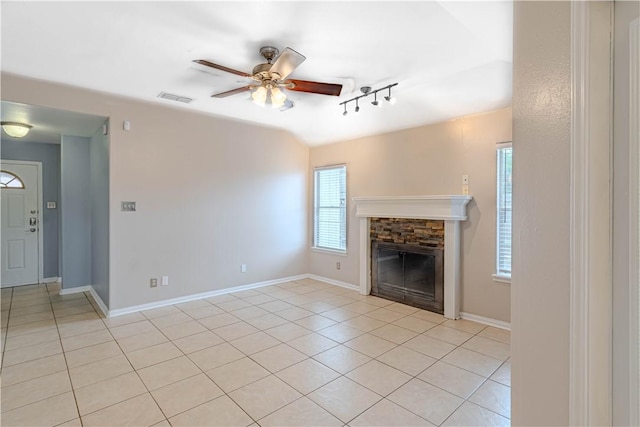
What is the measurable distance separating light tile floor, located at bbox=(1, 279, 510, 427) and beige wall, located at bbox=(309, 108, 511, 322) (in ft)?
1.48

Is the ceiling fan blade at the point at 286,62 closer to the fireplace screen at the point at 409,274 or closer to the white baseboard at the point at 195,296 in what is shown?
the fireplace screen at the point at 409,274

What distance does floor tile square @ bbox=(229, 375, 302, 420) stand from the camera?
2148mm

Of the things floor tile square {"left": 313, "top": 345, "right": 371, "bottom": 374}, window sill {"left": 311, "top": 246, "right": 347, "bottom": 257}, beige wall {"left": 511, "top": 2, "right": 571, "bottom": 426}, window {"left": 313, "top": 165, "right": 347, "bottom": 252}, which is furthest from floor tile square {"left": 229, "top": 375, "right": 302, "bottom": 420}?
window {"left": 313, "top": 165, "right": 347, "bottom": 252}

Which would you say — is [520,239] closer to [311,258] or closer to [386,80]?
[386,80]

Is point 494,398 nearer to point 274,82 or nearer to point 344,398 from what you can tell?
point 344,398

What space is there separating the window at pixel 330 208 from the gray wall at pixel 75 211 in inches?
149

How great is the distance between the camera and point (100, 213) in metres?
4.31

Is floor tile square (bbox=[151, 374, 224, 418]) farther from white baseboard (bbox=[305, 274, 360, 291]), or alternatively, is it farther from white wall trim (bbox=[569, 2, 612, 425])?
white baseboard (bbox=[305, 274, 360, 291])

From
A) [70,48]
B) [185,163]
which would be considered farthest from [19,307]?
[70,48]

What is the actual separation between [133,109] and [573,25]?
14.7 feet

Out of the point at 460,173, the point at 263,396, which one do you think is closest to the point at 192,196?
the point at 263,396

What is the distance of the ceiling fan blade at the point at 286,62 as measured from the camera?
7.59ft

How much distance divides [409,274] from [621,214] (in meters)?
3.69

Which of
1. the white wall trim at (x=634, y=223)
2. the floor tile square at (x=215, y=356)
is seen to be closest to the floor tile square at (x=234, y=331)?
the floor tile square at (x=215, y=356)
